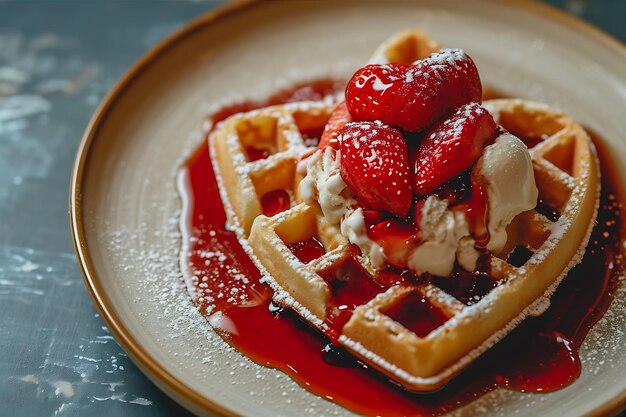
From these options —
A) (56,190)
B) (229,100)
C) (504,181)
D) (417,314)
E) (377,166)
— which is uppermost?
(56,190)

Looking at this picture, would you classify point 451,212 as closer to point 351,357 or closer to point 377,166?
point 377,166

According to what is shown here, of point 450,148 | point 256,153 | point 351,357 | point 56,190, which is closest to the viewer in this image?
point 450,148

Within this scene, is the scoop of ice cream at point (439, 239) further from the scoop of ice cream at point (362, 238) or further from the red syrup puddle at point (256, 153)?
the red syrup puddle at point (256, 153)

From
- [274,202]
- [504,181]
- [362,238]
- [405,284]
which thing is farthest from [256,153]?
[504,181]

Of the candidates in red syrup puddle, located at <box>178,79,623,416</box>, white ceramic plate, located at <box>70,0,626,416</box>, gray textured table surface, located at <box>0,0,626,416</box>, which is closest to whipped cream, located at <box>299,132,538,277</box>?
red syrup puddle, located at <box>178,79,623,416</box>

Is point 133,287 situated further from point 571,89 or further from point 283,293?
point 571,89

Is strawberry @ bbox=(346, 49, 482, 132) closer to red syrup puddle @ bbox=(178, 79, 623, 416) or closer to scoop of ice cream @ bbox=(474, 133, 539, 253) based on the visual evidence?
scoop of ice cream @ bbox=(474, 133, 539, 253)

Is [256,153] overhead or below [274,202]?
overhead
